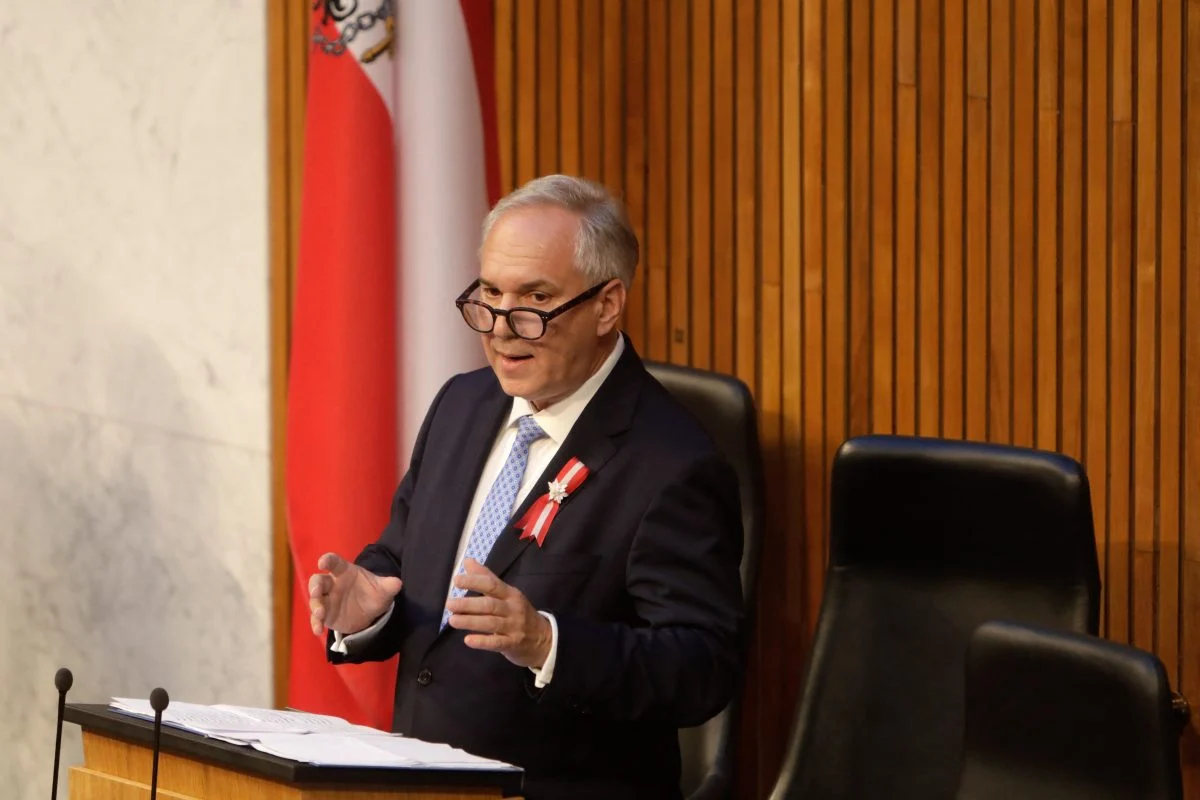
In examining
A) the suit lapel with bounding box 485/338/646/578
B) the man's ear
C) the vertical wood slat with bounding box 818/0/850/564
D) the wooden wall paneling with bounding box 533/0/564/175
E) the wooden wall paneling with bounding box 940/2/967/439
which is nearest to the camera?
the suit lapel with bounding box 485/338/646/578

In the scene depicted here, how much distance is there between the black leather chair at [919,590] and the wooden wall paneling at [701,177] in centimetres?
75

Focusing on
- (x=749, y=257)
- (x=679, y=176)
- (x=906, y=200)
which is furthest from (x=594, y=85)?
(x=906, y=200)

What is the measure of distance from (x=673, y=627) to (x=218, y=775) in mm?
716

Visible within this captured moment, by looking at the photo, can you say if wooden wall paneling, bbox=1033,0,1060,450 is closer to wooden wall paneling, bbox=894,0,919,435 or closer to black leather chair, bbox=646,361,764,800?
wooden wall paneling, bbox=894,0,919,435

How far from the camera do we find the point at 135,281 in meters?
4.33

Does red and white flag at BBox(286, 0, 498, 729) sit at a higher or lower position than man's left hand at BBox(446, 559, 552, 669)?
higher

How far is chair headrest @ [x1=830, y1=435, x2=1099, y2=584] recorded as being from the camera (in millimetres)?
2795

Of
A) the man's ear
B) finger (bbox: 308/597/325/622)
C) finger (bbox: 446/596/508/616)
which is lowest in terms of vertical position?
finger (bbox: 308/597/325/622)

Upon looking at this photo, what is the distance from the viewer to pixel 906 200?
345 centimetres

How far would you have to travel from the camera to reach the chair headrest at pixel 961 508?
110 inches

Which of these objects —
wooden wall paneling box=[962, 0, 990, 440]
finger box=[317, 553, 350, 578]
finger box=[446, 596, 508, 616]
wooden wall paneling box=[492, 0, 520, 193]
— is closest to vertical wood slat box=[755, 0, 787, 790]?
wooden wall paneling box=[962, 0, 990, 440]

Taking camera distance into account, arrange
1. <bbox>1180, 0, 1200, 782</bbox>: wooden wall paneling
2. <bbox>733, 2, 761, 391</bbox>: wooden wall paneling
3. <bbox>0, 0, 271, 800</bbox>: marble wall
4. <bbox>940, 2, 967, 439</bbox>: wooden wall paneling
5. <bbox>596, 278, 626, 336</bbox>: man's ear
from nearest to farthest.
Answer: <bbox>596, 278, 626, 336</bbox>: man's ear, <bbox>1180, 0, 1200, 782</bbox>: wooden wall paneling, <bbox>940, 2, 967, 439</bbox>: wooden wall paneling, <bbox>733, 2, 761, 391</bbox>: wooden wall paneling, <bbox>0, 0, 271, 800</bbox>: marble wall

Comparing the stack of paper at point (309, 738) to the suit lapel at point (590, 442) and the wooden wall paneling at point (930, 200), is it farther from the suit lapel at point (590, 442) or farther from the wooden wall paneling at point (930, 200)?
the wooden wall paneling at point (930, 200)

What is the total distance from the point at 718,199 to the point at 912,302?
1.68 feet
